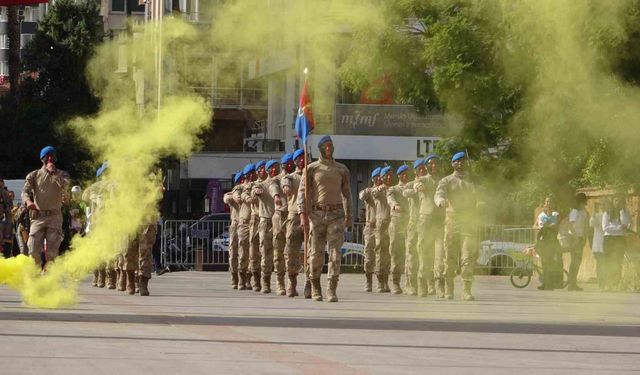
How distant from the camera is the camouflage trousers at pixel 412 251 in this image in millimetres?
24891

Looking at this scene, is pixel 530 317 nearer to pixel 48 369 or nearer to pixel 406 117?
pixel 48 369

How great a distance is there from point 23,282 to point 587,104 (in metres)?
6.79

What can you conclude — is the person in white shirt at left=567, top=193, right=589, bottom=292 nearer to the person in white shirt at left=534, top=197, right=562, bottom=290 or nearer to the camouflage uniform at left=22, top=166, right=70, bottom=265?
the person in white shirt at left=534, top=197, right=562, bottom=290

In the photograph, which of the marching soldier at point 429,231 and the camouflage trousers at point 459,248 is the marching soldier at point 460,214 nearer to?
the camouflage trousers at point 459,248

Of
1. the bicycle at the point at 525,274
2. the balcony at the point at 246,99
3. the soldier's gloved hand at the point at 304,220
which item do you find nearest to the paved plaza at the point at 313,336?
the soldier's gloved hand at the point at 304,220

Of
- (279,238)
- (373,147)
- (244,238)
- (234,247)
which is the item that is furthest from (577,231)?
(373,147)

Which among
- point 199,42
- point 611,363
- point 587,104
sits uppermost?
point 199,42

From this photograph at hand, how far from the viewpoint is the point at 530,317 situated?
1856 centimetres

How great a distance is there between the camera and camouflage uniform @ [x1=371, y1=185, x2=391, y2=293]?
26312 millimetres

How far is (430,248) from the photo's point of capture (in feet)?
78.5

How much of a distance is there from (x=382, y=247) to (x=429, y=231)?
2624 mm

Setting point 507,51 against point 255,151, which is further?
point 255,151


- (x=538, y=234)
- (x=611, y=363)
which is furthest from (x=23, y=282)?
(x=538, y=234)

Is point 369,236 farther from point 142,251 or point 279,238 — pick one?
point 142,251
